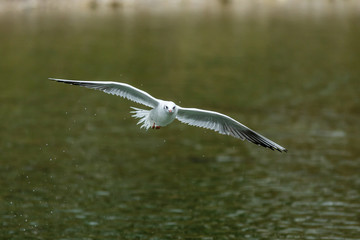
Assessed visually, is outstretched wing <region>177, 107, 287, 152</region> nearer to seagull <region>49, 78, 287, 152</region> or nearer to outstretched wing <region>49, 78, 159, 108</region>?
seagull <region>49, 78, 287, 152</region>

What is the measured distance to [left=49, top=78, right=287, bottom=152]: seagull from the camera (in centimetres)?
1828

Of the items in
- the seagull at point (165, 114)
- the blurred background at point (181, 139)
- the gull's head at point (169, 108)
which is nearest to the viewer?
the gull's head at point (169, 108)

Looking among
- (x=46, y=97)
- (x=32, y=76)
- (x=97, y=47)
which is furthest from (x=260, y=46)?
(x=46, y=97)

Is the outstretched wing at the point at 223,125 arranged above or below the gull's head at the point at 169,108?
below

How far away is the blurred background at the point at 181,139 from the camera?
2538 cm

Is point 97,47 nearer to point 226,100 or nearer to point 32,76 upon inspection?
point 32,76

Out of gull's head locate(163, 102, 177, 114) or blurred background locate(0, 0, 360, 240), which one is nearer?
gull's head locate(163, 102, 177, 114)

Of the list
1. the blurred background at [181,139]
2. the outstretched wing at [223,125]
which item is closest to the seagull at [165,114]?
the outstretched wing at [223,125]

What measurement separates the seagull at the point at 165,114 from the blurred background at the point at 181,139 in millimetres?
4617

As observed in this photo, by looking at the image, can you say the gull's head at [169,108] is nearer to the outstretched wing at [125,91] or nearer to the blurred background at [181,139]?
the outstretched wing at [125,91]

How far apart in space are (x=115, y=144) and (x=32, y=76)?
21.8m

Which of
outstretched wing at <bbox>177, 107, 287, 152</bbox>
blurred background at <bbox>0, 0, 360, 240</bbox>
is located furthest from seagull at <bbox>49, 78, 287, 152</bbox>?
blurred background at <bbox>0, 0, 360, 240</bbox>

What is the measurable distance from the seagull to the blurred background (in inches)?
182

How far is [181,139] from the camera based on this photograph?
37.7 meters
